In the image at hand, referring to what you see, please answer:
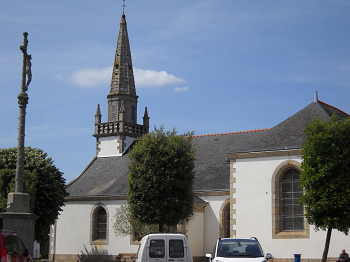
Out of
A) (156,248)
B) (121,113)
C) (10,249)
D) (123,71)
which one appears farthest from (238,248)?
(123,71)

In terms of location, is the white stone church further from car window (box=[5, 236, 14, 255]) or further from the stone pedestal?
car window (box=[5, 236, 14, 255])

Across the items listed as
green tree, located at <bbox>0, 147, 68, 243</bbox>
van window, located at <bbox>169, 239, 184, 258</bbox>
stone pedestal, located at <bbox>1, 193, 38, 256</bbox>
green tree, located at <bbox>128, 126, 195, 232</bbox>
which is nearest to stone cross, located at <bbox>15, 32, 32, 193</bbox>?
stone pedestal, located at <bbox>1, 193, 38, 256</bbox>

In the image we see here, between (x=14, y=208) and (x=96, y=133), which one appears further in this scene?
(x=96, y=133)

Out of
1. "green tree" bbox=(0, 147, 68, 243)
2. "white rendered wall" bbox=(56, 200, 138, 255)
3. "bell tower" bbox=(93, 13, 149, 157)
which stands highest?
"bell tower" bbox=(93, 13, 149, 157)

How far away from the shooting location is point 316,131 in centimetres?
2345

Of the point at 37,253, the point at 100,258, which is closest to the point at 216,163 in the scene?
the point at 100,258

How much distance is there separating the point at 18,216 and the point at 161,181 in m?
11.1

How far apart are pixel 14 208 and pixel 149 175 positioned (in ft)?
35.6

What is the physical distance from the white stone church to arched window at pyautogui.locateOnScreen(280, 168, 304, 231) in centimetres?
5

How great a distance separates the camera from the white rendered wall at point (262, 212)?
26781mm

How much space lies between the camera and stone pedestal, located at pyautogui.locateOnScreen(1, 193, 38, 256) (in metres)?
18.7

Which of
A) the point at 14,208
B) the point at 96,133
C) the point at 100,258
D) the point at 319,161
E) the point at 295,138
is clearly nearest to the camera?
the point at 14,208

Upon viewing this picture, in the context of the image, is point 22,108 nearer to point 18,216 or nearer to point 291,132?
point 18,216

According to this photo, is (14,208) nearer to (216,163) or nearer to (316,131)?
(316,131)
